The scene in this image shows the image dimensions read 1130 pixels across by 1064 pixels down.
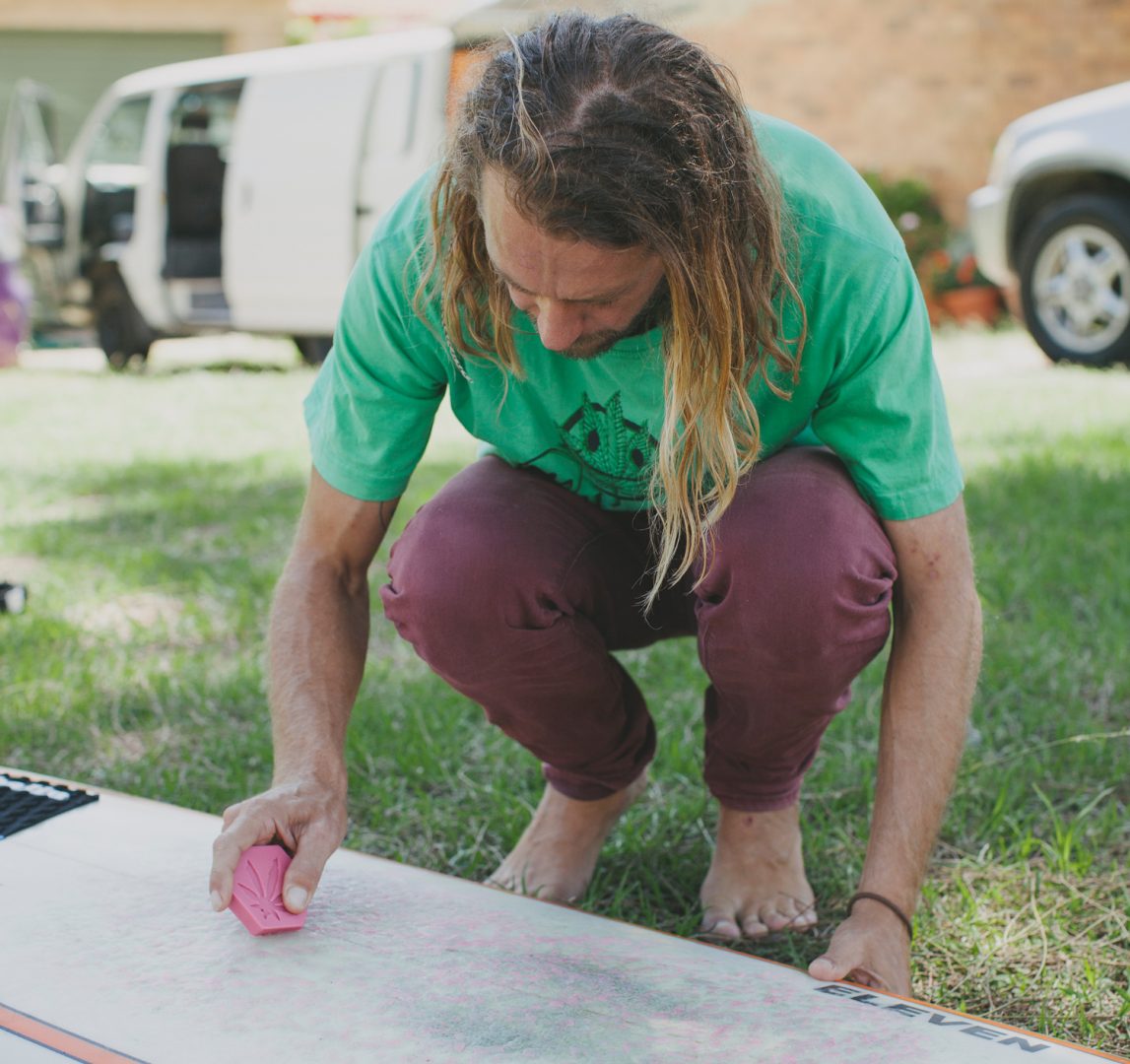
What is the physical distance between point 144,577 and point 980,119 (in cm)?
775

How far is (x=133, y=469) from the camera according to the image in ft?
15.9

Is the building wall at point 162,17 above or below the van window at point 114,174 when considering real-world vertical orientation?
above

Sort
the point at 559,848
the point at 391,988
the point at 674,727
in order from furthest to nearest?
the point at 674,727 < the point at 559,848 < the point at 391,988

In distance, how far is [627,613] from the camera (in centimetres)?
188

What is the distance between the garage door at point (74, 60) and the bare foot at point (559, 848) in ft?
42.9

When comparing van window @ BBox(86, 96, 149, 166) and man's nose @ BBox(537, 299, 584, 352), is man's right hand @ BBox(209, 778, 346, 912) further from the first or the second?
van window @ BBox(86, 96, 149, 166)

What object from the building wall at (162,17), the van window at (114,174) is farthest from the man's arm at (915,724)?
the building wall at (162,17)

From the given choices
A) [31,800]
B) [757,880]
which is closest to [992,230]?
[757,880]

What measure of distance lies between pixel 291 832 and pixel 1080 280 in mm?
4950

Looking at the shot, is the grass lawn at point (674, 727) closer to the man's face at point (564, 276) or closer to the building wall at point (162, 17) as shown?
the man's face at point (564, 276)

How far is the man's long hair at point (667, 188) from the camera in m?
1.40

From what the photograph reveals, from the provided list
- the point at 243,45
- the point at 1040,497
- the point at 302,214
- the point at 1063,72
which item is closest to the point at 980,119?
the point at 1063,72

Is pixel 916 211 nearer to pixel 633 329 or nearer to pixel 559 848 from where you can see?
pixel 559 848

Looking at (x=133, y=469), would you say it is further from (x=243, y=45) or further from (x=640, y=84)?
(x=243, y=45)
